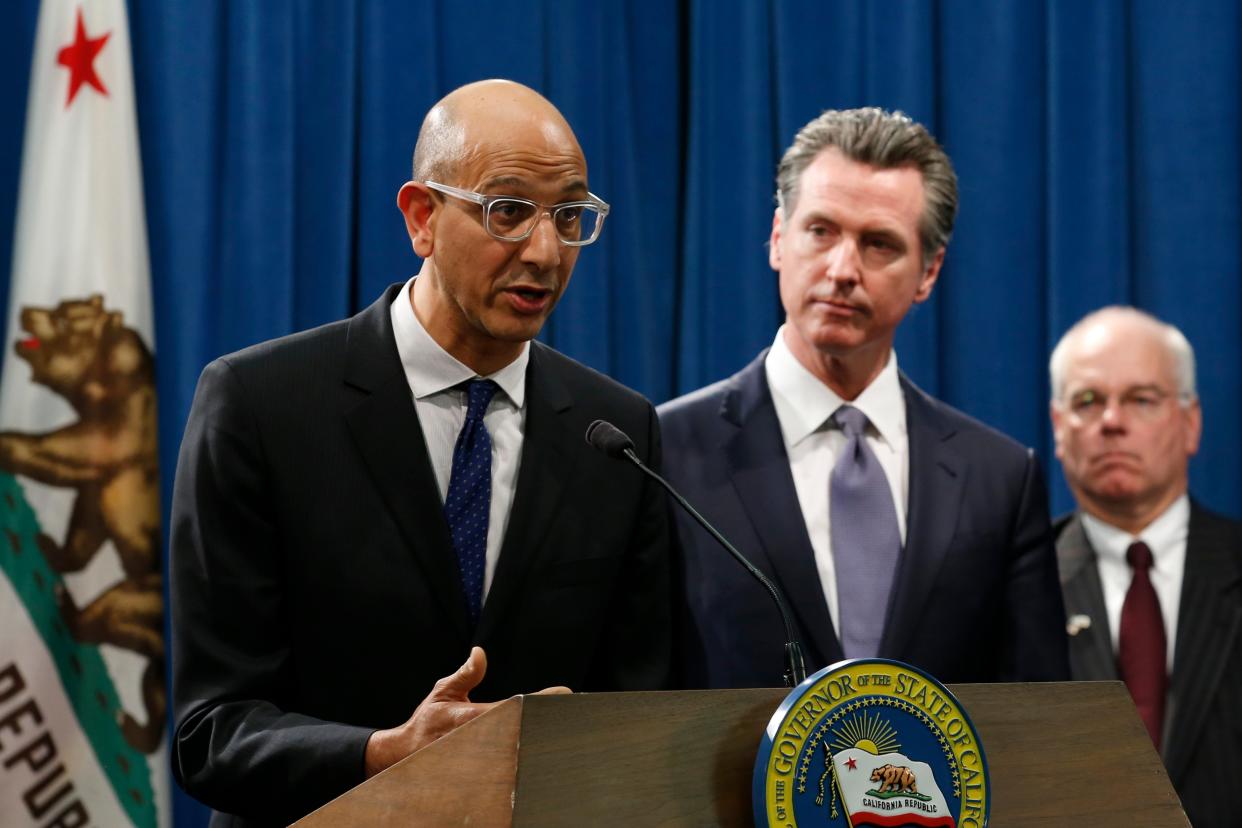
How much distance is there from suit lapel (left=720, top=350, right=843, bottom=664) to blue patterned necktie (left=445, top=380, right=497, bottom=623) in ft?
1.89

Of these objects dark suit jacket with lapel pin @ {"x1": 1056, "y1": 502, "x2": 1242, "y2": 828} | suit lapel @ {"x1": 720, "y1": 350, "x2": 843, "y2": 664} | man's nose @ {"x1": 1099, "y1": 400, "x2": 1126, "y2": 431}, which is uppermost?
suit lapel @ {"x1": 720, "y1": 350, "x2": 843, "y2": 664}

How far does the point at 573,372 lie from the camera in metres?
2.13

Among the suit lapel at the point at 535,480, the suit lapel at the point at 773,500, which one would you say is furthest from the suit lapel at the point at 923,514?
the suit lapel at the point at 535,480

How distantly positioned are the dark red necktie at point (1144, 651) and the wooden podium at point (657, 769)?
176 centimetres

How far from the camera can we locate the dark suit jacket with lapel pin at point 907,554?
230 centimetres

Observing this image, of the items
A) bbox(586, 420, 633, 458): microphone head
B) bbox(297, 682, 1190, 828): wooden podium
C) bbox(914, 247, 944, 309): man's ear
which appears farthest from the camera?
bbox(914, 247, 944, 309): man's ear

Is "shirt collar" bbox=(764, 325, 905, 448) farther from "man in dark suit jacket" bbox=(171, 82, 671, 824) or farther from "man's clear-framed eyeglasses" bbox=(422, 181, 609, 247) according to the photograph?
"man's clear-framed eyeglasses" bbox=(422, 181, 609, 247)

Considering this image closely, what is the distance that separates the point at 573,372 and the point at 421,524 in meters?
0.38

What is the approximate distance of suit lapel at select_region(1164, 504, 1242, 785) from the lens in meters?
3.03

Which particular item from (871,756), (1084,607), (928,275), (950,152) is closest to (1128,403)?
(1084,607)

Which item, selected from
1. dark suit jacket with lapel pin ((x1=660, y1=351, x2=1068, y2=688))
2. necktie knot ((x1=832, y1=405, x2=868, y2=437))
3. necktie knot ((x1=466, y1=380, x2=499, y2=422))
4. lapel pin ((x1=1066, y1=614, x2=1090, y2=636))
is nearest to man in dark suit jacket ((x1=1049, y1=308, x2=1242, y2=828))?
lapel pin ((x1=1066, y1=614, x2=1090, y2=636))

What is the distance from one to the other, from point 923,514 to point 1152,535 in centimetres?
107

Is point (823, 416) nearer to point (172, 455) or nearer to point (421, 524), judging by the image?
point (421, 524)

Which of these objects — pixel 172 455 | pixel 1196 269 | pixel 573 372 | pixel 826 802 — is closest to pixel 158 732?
pixel 172 455
